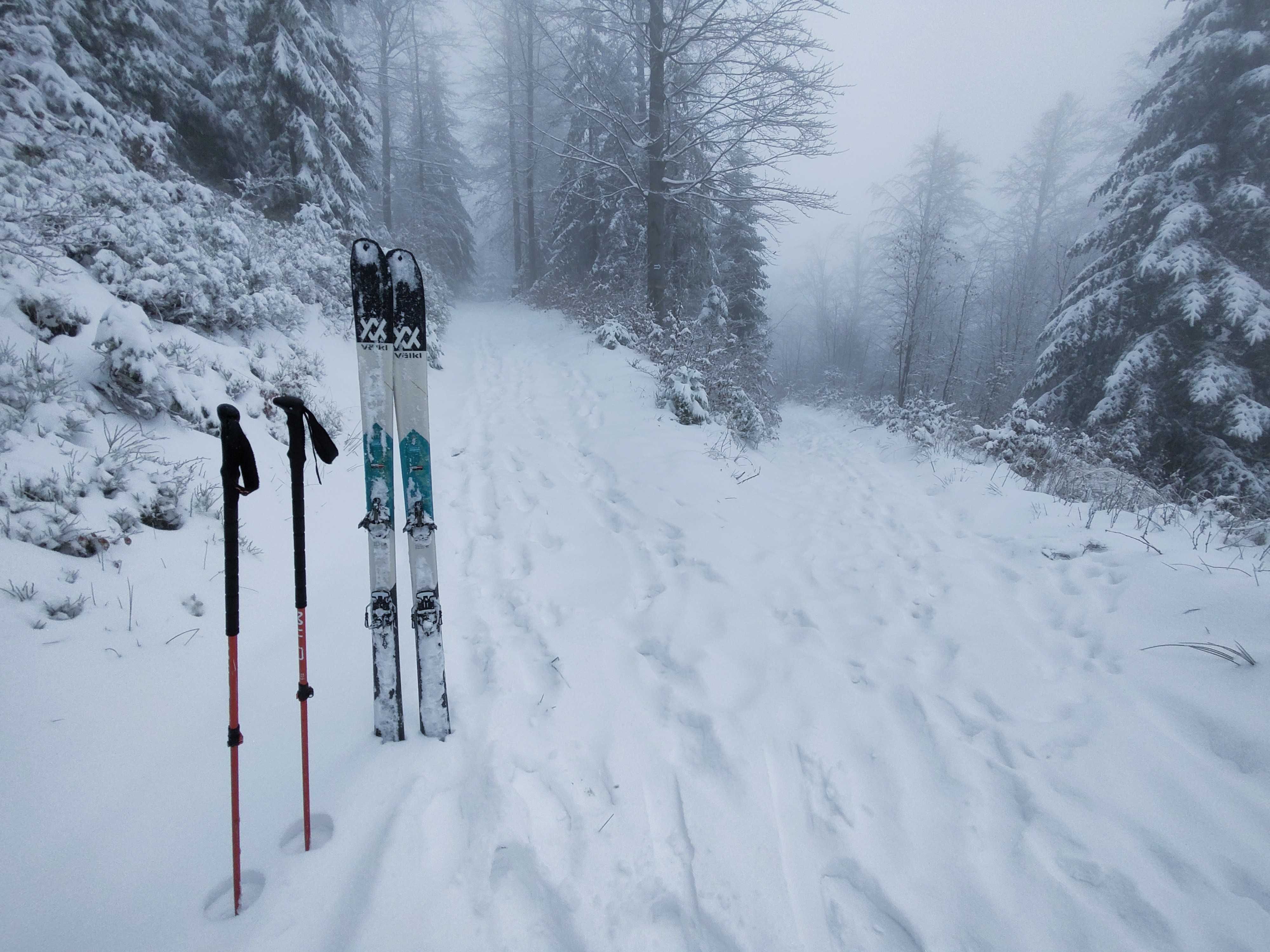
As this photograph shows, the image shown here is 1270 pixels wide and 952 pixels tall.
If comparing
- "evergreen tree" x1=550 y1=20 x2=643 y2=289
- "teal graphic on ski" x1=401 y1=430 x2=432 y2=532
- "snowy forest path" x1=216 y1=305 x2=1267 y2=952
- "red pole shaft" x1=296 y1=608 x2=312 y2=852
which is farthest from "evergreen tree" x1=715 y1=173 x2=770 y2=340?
"red pole shaft" x1=296 y1=608 x2=312 y2=852

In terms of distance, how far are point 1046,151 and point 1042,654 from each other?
2943 cm

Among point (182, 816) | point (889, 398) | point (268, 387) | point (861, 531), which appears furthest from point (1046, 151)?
point (182, 816)

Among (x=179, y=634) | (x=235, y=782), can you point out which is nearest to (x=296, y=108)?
(x=179, y=634)

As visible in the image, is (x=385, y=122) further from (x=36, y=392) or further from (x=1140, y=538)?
(x=1140, y=538)

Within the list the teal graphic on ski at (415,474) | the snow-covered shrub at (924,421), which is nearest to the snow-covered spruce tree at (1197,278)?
the snow-covered shrub at (924,421)

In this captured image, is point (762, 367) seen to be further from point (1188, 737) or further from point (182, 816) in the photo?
point (182, 816)

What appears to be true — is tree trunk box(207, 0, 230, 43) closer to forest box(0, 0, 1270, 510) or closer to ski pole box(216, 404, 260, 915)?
forest box(0, 0, 1270, 510)

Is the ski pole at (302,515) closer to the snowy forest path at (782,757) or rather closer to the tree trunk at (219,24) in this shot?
the snowy forest path at (782,757)

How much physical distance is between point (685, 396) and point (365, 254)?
535cm

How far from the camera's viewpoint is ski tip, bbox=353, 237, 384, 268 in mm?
2092

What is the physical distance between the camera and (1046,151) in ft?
Result: 73.5

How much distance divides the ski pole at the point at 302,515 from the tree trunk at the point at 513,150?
860 inches

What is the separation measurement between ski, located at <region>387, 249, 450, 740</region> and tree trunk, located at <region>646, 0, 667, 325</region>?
777 centimetres

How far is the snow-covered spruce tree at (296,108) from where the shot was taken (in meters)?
9.62
